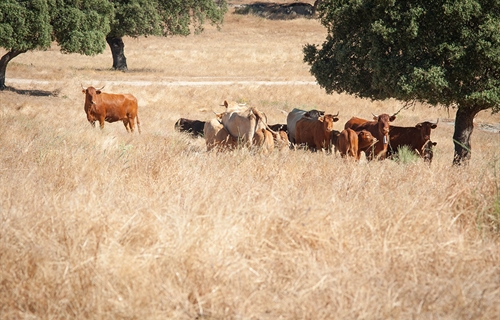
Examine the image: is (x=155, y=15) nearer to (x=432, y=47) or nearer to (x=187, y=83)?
(x=187, y=83)

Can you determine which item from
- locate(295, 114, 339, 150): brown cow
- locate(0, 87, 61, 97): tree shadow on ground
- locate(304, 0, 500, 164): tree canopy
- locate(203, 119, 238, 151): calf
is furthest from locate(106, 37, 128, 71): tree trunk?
locate(203, 119, 238, 151): calf

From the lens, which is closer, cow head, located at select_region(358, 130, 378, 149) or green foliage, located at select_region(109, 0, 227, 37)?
cow head, located at select_region(358, 130, 378, 149)

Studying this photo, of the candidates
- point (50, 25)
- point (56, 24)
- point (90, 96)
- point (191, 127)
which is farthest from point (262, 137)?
point (56, 24)

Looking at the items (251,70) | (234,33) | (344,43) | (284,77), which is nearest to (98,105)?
(344,43)

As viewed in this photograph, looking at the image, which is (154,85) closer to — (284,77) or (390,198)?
(284,77)

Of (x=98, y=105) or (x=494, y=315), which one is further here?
(x=98, y=105)

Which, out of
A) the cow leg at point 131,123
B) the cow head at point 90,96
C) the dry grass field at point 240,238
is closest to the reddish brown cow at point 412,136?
the dry grass field at point 240,238

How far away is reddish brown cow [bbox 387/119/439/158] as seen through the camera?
13.6 meters

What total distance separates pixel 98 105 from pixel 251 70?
23.9 meters

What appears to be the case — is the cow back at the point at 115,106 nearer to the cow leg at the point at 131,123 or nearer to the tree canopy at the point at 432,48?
the cow leg at the point at 131,123

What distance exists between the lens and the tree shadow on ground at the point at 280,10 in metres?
67.9

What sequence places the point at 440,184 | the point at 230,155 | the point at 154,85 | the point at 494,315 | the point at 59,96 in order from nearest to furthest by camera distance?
the point at 494,315, the point at 440,184, the point at 230,155, the point at 59,96, the point at 154,85

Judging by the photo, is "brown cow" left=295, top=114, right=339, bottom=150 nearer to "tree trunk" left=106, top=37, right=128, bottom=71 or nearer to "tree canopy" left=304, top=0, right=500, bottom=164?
"tree canopy" left=304, top=0, right=500, bottom=164

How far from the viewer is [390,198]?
16.4ft
